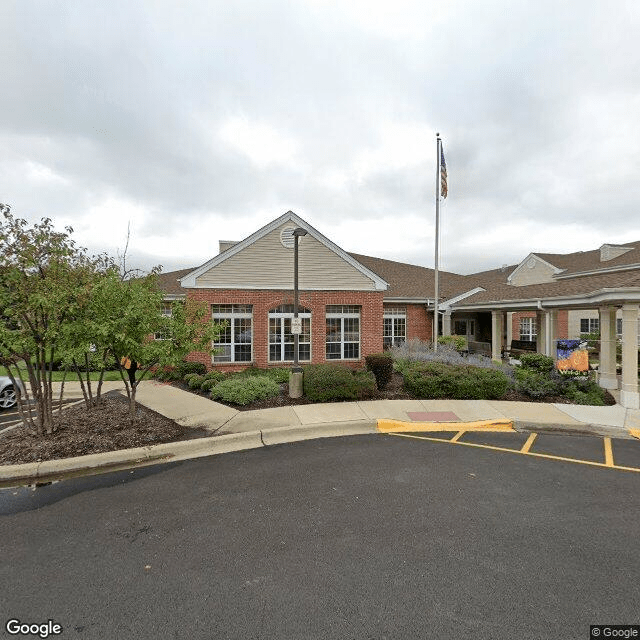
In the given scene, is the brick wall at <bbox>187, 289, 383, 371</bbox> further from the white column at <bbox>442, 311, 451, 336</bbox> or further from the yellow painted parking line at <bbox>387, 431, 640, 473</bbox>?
the yellow painted parking line at <bbox>387, 431, 640, 473</bbox>

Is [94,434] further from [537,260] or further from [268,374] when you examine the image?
[537,260]

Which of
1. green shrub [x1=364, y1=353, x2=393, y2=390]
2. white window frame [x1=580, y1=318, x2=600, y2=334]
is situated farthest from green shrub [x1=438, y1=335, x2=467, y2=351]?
white window frame [x1=580, y1=318, x2=600, y2=334]

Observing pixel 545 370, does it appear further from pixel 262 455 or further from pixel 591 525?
pixel 262 455

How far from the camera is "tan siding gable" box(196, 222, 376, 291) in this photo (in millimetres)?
15320

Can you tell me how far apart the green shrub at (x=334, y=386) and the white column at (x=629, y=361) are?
282 inches

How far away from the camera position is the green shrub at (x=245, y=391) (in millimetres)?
9836

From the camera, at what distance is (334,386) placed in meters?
10.2

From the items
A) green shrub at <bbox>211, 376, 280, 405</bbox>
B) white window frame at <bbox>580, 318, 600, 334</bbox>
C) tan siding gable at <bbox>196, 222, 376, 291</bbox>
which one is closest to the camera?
green shrub at <bbox>211, 376, 280, 405</bbox>

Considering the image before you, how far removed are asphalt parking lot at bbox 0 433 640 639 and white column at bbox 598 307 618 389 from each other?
8880 millimetres

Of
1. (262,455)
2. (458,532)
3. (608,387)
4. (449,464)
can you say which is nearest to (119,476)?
(262,455)

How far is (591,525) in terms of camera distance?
4.16m

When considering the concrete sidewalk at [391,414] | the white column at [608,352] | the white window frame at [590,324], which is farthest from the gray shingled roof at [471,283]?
the concrete sidewalk at [391,414]

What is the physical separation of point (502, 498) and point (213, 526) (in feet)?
12.2

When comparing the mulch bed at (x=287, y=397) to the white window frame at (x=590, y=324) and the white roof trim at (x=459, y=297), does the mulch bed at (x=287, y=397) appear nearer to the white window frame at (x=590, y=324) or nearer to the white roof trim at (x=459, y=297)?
the white roof trim at (x=459, y=297)
